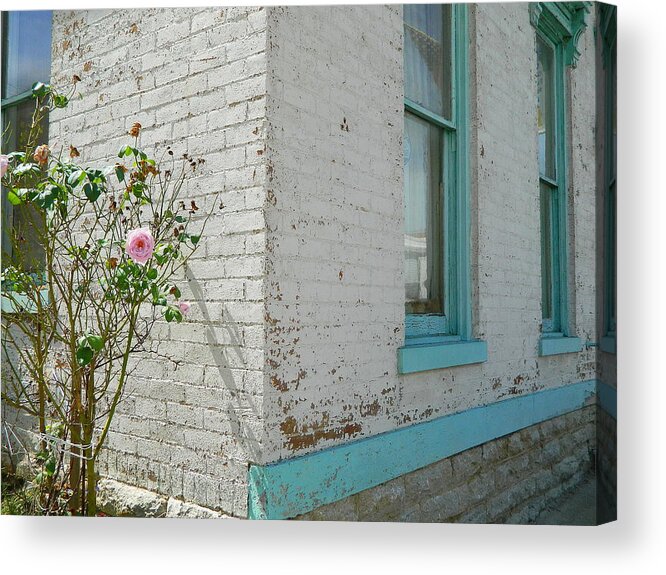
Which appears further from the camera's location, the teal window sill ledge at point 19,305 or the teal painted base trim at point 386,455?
the teal window sill ledge at point 19,305

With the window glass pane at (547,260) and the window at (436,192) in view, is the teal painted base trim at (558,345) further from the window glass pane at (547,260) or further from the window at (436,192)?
the window at (436,192)

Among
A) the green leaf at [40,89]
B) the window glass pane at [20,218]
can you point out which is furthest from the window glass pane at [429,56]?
the window glass pane at [20,218]

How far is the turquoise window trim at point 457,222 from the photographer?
9.36 ft

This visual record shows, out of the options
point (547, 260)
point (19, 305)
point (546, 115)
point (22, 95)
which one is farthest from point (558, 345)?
point (22, 95)

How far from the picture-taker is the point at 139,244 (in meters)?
2.36

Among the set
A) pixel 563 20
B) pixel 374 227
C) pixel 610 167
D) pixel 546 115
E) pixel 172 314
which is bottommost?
pixel 172 314

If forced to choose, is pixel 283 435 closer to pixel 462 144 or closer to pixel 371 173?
pixel 371 173

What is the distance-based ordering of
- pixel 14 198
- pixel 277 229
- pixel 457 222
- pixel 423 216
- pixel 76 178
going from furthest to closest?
pixel 457 222, pixel 423 216, pixel 14 198, pixel 76 178, pixel 277 229

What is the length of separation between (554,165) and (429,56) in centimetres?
82

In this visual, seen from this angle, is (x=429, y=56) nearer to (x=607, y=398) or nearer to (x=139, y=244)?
(x=139, y=244)

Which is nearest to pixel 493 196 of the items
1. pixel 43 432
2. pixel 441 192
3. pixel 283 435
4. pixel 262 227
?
pixel 441 192

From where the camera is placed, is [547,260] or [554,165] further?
[554,165]

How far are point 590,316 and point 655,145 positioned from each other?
0.71 metres

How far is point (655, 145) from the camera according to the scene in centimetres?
256
